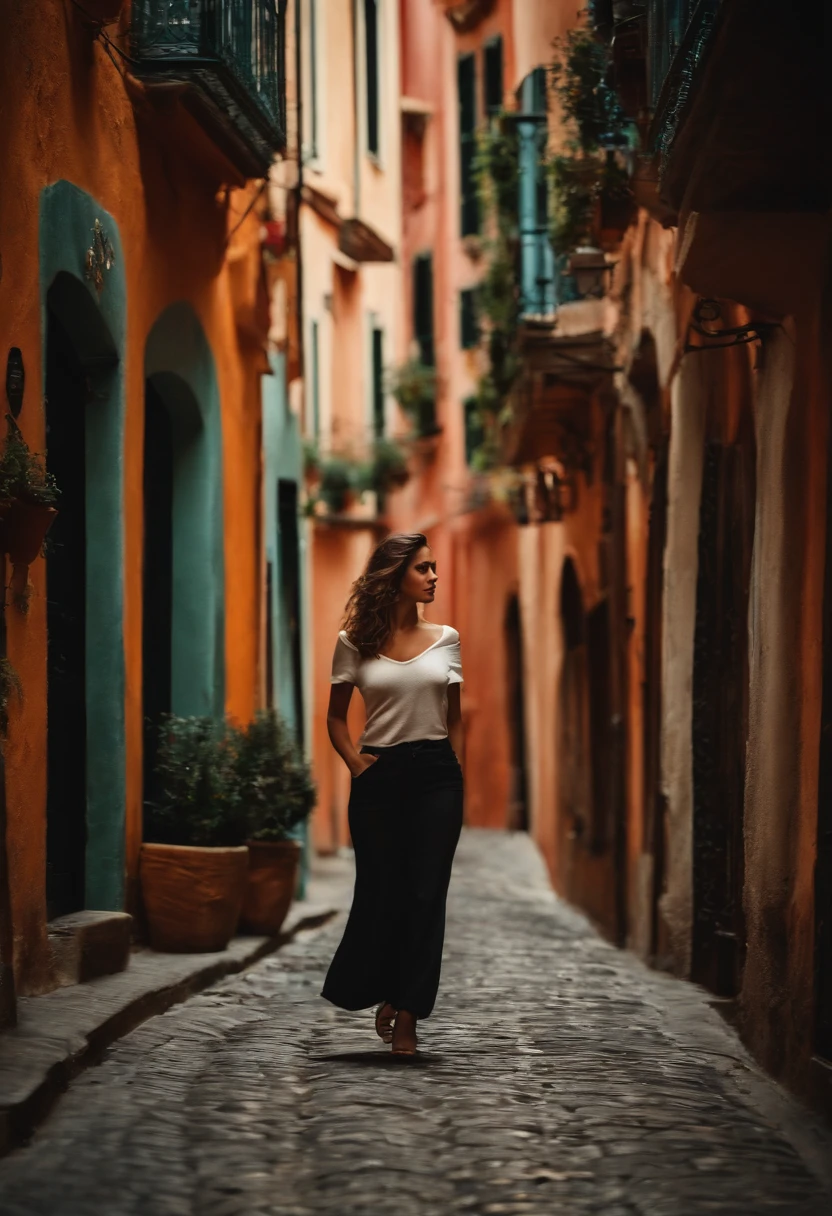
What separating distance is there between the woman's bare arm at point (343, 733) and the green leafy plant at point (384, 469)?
18406mm

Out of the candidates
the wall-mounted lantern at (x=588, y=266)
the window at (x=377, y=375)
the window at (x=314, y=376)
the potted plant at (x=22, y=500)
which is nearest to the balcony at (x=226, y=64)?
the wall-mounted lantern at (x=588, y=266)

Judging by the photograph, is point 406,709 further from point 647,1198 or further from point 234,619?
point 234,619

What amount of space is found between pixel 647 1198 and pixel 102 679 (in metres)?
4.76

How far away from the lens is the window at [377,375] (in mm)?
27188

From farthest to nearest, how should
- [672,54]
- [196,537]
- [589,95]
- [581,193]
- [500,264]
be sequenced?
[500,264], [581,193], [196,537], [589,95], [672,54]

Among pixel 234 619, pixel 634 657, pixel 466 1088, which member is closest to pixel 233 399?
pixel 234 619

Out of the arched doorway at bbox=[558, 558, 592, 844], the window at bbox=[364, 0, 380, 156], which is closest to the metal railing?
the arched doorway at bbox=[558, 558, 592, 844]

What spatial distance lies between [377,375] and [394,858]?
21.4 m

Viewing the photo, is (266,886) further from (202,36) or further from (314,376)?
(314,376)

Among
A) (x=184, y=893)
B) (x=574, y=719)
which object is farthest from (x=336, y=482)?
(x=184, y=893)

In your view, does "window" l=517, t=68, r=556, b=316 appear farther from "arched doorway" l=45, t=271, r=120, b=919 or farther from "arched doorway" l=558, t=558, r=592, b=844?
"arched doorway" l=45, t=271, r=120, b=919

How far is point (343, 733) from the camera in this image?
682 cm

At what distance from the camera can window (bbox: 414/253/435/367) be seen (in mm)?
29250

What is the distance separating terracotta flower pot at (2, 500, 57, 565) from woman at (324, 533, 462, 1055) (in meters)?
1.17
